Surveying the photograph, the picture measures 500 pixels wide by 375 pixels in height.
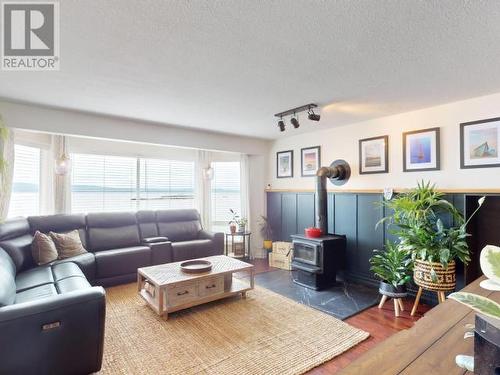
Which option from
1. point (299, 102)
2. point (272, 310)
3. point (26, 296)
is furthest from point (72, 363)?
point (299, 102)

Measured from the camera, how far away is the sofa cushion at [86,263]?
3.23 meters

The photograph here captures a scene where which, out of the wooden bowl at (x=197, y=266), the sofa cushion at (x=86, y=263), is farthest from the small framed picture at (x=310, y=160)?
the sofa cushion at (x=86, y=263)

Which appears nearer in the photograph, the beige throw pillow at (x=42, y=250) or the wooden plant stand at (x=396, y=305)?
the wooden plant stand at (x=396, y=305)

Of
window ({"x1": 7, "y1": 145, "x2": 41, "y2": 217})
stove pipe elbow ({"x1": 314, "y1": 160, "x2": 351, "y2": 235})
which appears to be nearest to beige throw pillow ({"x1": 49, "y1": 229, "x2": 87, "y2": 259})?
window ({"x1": 7, "y1": 145, "x2": 41, "y2": 217})

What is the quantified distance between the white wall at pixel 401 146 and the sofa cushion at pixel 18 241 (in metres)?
3.98

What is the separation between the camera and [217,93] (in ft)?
9.08

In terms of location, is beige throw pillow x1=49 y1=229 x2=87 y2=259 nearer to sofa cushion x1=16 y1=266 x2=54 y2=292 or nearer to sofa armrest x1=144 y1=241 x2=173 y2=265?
sofa cushion x1=16 y1=266 x2=54 y2=292

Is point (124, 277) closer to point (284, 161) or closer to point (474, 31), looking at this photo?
point (284, 161)

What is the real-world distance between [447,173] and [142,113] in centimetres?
Answer: 385

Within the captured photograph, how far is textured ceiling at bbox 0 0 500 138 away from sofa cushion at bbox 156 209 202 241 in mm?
2021

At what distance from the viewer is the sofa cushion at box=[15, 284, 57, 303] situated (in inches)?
87.1

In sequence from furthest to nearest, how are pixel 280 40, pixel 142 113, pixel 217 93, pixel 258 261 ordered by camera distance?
pixel 258 261
pixel 142 113
pixel 217 93
pixel 280 40

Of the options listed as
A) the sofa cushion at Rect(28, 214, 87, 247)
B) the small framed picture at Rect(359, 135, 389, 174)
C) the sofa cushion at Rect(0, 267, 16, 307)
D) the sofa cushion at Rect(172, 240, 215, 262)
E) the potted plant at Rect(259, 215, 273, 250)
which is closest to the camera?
the sofa cushion at Rect(0, 267, 16, 307)

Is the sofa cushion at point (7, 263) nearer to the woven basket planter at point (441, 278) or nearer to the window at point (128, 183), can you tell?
the window at point (128, 183)
